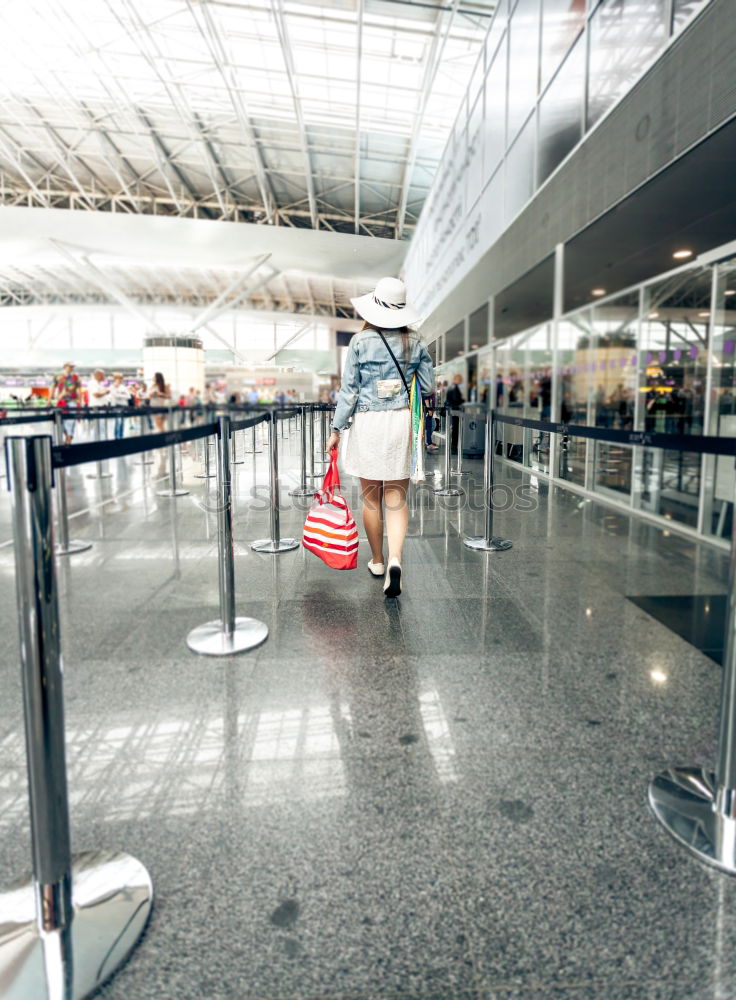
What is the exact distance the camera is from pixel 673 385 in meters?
6.61

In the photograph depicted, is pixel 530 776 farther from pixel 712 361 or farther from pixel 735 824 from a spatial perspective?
pixel 712 361

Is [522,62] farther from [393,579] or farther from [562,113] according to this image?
[393,579]

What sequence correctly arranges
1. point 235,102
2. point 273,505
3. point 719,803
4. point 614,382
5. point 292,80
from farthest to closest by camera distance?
1. point 235,102
2. point 292,80
3. point 614,382
4. point 273,505
5. point 719,803

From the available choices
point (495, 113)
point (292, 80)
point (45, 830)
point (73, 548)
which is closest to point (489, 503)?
point (73, 548)

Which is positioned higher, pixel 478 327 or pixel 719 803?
pixel 478 327

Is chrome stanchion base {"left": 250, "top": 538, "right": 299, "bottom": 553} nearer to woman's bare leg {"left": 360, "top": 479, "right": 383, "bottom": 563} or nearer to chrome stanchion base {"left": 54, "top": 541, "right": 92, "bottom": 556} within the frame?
woman's bare leg {"left": 360, "top": 479, "right": 383, "bottom": 563}

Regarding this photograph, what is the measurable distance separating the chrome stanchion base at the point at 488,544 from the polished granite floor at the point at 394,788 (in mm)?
1090

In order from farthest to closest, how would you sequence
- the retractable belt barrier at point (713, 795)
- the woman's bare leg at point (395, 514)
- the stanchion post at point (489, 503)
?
the stanchion post at point (489, 503)
the woman's bare leg at point (395, 514)
the retractable belt barrier at point (713, 795)

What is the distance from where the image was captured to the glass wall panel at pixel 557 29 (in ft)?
26.5

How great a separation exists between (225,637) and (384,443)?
149 cm

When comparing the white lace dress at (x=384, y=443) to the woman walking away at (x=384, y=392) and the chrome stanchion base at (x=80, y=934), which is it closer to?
the woman walking away at (x=384, y=392)

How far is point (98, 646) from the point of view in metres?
3.09

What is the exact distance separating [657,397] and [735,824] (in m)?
5.96

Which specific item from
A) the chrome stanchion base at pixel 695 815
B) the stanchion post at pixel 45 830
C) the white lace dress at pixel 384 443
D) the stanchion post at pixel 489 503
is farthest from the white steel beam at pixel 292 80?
the chrome stanchion base at pixel 695 815
